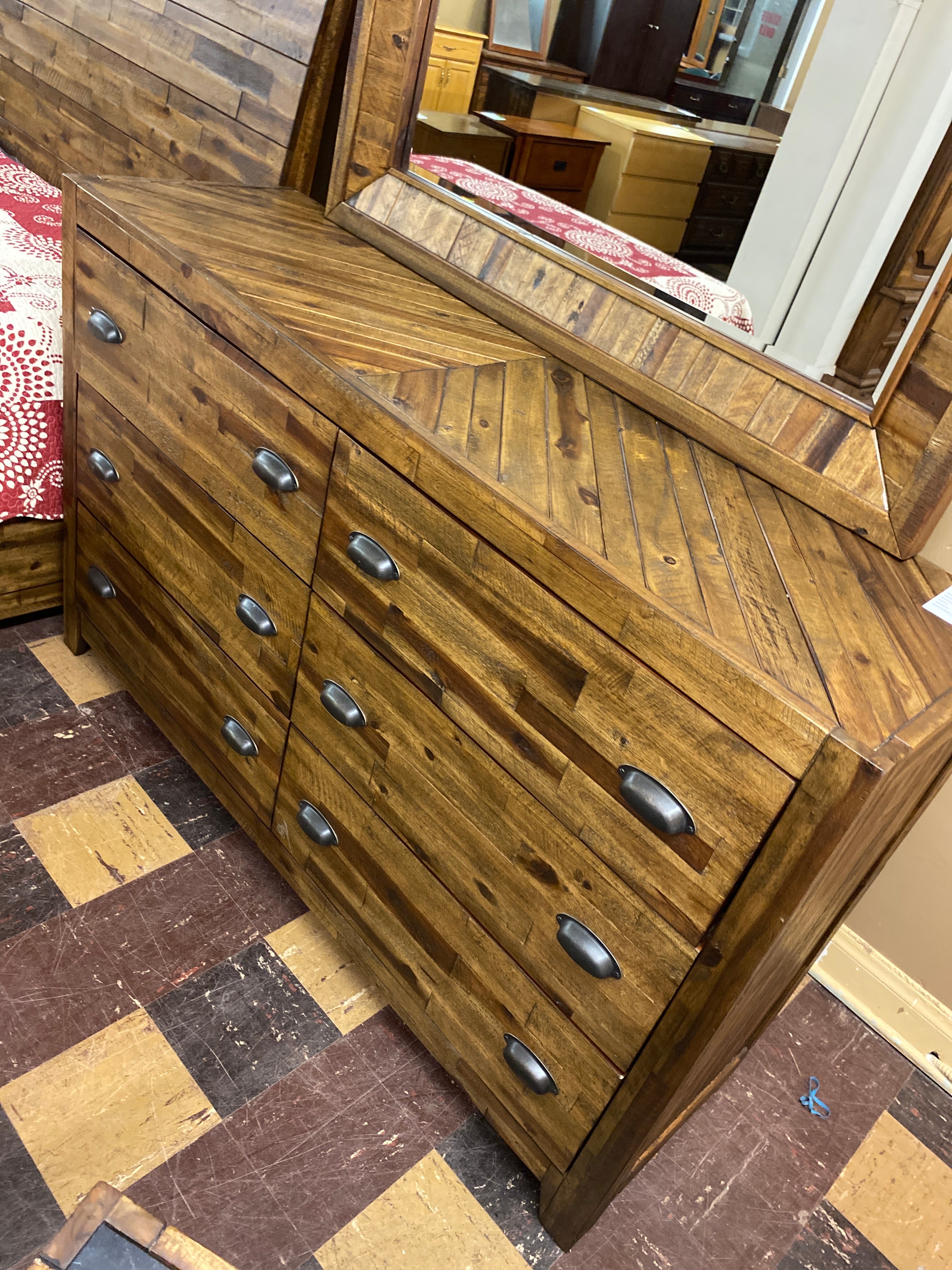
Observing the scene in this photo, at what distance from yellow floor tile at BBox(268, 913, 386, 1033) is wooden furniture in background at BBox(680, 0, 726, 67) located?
133 cm

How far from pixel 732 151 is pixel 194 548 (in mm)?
935

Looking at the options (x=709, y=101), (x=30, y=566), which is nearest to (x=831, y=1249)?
(x=709, y=101)

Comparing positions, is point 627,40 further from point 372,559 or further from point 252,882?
point 252,882

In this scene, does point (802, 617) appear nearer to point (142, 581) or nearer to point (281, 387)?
point (281, 387)

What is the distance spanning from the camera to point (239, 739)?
4.95 feet

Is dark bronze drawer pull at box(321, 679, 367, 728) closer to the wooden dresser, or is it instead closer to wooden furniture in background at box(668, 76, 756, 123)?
the wooden dresser

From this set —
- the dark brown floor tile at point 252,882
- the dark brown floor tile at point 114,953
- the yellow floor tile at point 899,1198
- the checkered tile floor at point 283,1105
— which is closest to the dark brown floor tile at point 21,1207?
the checkered tile floor at point 283,1105

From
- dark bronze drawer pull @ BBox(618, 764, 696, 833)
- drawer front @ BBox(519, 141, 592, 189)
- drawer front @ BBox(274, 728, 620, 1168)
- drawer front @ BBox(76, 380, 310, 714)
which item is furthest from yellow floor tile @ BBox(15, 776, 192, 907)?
drawer front @ BBox(519, 141, 592, 189)

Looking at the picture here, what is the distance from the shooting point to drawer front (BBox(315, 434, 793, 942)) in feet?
2.90

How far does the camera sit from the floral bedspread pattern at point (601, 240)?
119 cm

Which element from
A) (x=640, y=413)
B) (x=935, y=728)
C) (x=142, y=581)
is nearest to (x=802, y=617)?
(x=935, y=728)

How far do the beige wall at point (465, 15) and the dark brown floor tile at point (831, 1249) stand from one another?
1.79 meters

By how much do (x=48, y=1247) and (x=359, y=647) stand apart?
0.72m

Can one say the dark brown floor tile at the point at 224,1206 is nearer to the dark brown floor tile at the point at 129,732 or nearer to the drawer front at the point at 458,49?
the dark brown floor tile at the point at 129,732
